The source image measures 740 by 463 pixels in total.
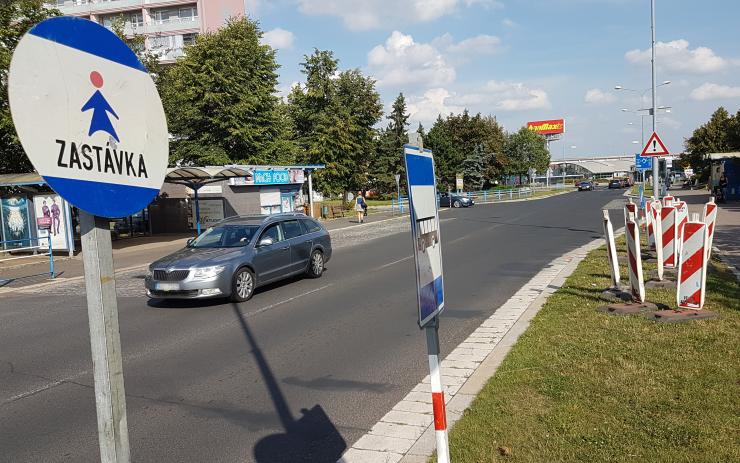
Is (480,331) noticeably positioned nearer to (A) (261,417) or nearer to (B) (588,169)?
(A) (261,417)

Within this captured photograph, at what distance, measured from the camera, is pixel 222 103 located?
34.8m

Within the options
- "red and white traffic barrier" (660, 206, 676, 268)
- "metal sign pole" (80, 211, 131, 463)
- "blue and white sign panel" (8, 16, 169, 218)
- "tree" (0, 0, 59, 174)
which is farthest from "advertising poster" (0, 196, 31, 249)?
"metal sign pole" (80, 211, 131, 463)

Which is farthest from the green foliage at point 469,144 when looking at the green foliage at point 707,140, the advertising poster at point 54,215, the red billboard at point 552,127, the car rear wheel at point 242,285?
the red billboard at point 552,127

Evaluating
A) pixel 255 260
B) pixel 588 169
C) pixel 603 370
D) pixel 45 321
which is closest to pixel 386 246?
pixel 255 260

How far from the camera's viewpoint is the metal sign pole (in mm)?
1854

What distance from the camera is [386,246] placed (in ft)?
66.6

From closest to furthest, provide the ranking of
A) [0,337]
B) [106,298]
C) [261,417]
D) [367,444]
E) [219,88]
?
[106,298], [367,444], [261,417], [0,337], [219,88]

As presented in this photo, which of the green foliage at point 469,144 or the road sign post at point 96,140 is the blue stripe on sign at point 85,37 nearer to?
the road sign post at point 96,140

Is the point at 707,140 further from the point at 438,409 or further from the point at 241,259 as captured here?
the point at 438,409

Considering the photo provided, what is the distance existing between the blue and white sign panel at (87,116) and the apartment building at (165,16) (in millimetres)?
63095

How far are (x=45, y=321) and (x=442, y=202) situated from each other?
1674 inches

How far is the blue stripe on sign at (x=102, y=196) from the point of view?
1.70m

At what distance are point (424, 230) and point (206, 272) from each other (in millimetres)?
7731

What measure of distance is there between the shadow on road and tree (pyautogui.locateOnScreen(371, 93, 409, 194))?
58.2 meters
